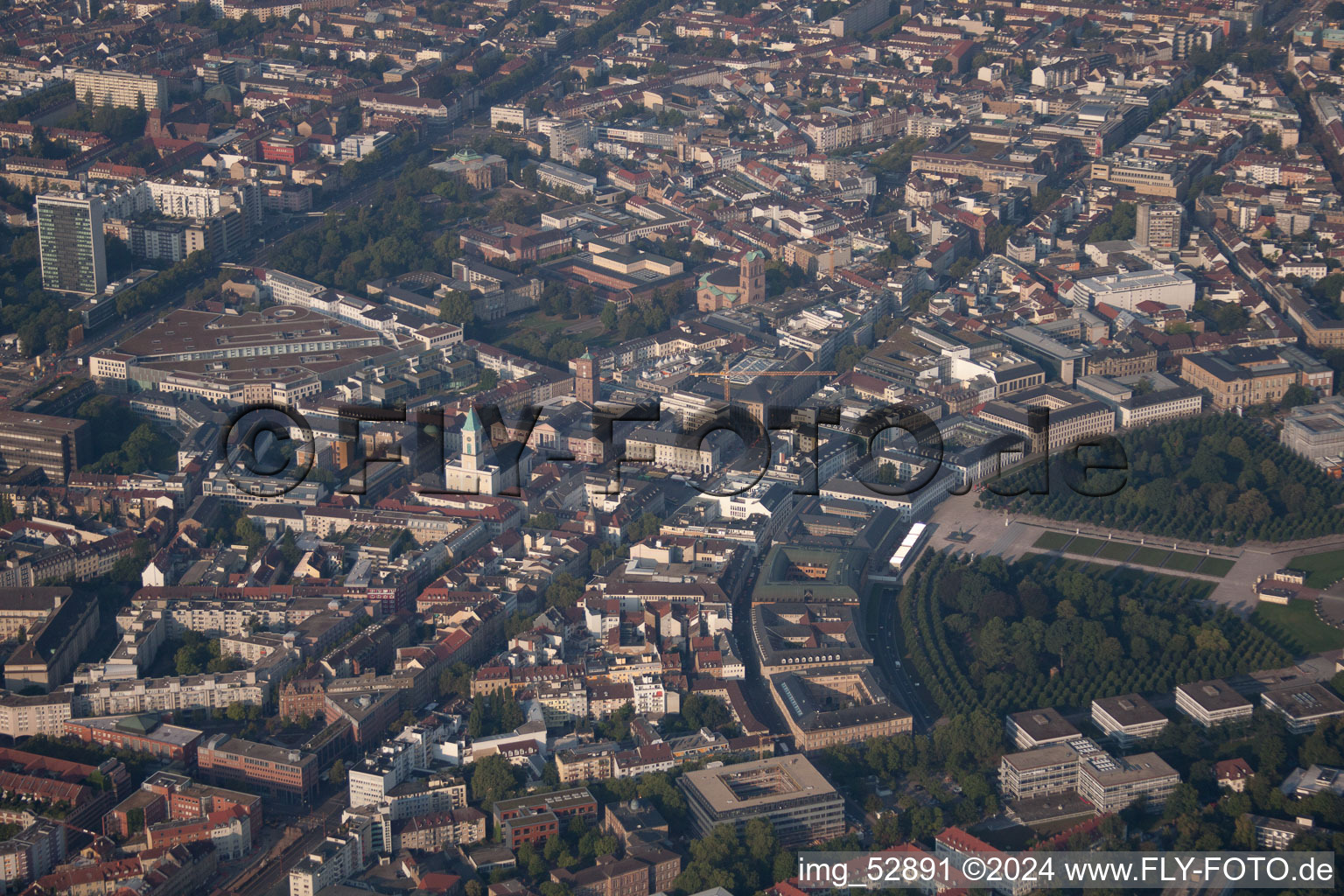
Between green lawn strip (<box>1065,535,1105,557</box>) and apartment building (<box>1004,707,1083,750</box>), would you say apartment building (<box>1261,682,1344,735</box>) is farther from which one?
green lawn strip (<box>1065,535,1105,557</box>)

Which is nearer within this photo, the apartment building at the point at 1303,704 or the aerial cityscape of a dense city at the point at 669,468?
the aerial cityscape of a dense city at the point at 669,468

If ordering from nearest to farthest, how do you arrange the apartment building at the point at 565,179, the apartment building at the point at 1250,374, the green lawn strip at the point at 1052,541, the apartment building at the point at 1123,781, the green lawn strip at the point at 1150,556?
the apartment building at the point at 1123,781, the green lawn strip at the point at 1150,556, the green lawn strip at the point at 1052,541, the apartment building at the point at 1250,374, the apartment building at the point at 565,179

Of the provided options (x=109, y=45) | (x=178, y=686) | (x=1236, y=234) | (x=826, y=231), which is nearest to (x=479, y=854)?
(x=178, y=686)

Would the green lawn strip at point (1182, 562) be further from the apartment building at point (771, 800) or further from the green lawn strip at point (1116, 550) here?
the apartment building at point (771, 800)

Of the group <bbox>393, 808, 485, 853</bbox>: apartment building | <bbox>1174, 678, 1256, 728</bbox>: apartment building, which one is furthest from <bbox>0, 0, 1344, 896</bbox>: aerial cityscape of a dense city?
<bbox>1174, 678, 1256, 728</bbox>: apartment building

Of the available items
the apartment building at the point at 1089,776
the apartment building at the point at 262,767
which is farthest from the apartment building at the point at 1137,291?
the apartment building at the point at 262,767

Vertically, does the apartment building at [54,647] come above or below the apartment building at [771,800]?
below
